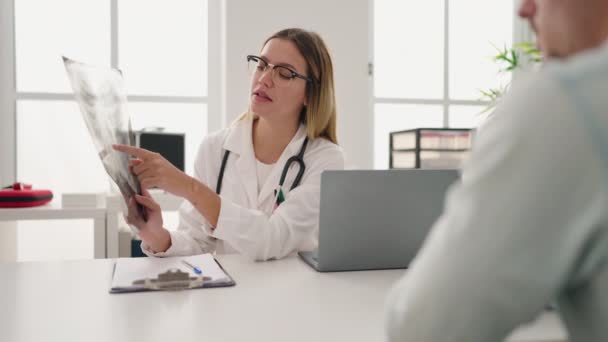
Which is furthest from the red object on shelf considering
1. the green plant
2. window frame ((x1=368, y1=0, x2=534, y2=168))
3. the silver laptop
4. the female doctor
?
the green plant

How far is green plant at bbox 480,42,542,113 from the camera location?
11.7 feet

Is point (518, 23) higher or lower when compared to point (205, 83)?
higher

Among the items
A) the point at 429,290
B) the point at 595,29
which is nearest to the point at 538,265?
the point at 429,290

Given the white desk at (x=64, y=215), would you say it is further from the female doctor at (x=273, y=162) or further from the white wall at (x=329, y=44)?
the white wall at (x=329, y=44)

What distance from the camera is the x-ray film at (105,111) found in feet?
3.06

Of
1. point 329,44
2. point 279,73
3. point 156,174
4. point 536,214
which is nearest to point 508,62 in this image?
point 329,44

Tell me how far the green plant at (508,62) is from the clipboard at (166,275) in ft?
9.57

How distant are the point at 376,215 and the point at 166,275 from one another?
471 millimetres

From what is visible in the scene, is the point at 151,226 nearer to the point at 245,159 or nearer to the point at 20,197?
the point at 245,159

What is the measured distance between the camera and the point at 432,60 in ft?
12.2

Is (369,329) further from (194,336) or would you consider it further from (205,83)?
(205,83)

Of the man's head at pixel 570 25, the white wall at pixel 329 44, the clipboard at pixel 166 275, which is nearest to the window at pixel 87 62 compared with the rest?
the white wall at pixel 329 44

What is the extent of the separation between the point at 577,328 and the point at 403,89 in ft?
11.0

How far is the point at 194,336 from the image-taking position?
2.42ft
